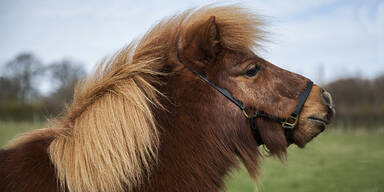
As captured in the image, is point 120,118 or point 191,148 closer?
point 120,118

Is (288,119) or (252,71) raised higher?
(252,71)

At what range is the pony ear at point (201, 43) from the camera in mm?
2240

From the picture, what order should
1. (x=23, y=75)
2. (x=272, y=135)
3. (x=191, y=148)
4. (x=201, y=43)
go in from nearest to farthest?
(x=191, y=148) < (x=201, y=43) < (x=272, y=135) < (x=23, y=75)

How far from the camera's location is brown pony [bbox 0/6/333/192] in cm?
188

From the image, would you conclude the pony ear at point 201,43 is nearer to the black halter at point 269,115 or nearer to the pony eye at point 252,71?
the black halter at point 269,115

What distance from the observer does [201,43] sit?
2.27m

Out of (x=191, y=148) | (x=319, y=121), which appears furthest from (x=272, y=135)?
(x=191, y=148)

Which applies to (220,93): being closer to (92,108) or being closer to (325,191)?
(92,108)

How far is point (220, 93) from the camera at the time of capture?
2.26 meters

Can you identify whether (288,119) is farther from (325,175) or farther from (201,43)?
(325,175)

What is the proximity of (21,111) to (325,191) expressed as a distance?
34276 millimetres

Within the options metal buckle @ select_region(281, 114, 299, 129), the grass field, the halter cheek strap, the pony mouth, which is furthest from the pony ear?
the grass field

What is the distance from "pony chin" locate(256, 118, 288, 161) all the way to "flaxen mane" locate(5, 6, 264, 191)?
0.68 metres

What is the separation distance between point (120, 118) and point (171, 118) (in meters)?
0.38
